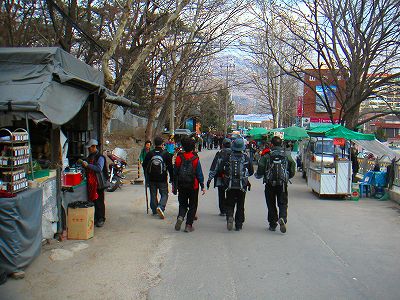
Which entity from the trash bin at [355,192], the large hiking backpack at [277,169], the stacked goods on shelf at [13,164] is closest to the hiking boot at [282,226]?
the large hiking backpack at [277,169]

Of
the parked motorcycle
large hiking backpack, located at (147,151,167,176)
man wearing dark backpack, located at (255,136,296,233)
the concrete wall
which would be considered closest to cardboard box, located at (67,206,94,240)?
large hiking backpack, located at (147,151,167,176)

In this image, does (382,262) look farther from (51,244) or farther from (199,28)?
(199,28)

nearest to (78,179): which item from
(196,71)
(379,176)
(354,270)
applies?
(354,270)

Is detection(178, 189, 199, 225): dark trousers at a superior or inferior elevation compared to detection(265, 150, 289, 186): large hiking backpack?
inferior

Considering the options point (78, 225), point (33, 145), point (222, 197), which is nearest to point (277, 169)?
point (222, 197)

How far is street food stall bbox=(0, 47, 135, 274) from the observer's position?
5.68 metres

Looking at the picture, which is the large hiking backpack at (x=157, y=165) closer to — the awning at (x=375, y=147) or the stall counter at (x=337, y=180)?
the stall counter at (x=337, y=180)

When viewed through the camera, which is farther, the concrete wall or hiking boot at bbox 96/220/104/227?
the concrete wall

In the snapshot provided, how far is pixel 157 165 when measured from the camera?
9281mm

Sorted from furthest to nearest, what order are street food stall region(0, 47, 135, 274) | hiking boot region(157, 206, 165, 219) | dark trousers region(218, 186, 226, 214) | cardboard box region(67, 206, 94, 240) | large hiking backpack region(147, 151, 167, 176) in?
hiking boot region(157, 206, 165, 219), dark trousers region(218, 186, 226, 214), large hiking backpack region(147, 151, 167, 176), cardboard box region(67, 206, 94, 240), street food stall region(0, 47, 135, 274)

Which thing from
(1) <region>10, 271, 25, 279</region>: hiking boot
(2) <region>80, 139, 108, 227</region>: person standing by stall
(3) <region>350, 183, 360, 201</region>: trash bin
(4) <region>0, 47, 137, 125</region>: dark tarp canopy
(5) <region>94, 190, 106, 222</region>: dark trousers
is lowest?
(3) <region>350, 183, 360, 201</region>: trash bin

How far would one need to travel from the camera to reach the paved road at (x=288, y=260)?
17.4 feet

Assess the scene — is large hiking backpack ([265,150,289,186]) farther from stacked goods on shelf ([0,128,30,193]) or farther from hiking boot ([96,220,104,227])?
stacked goods on shelf ([0,128,30,193])

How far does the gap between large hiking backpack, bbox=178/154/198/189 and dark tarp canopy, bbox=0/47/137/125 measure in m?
2.15
